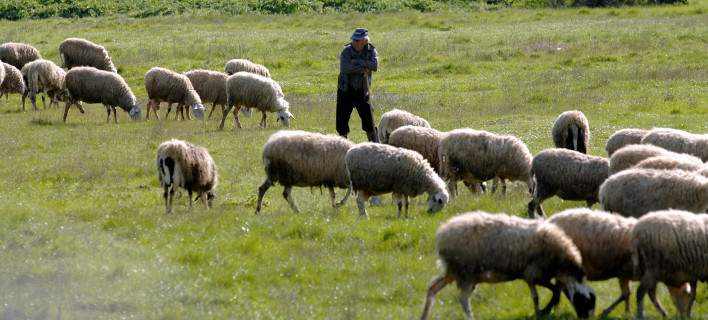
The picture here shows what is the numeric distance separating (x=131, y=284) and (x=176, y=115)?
55.6 feet

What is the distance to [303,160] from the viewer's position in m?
15.5

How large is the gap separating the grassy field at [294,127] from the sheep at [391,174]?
314 mm

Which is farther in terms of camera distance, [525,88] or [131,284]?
[525,88]

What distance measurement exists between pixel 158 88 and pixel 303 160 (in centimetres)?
1294

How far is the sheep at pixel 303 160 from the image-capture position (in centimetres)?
1546

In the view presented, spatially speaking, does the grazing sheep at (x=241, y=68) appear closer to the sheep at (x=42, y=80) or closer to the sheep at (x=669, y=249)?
the sheep at (x=42, y=80)

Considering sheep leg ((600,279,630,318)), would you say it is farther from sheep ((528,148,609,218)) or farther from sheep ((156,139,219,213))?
sheep ((156,139,219,213))

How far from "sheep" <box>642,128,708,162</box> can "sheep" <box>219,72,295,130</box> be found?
37.3 ft

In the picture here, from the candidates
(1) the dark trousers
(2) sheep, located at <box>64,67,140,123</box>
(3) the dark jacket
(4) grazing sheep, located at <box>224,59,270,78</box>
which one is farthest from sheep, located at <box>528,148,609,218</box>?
(4) grazing sheep, located at <box>224,59,270,78</box>

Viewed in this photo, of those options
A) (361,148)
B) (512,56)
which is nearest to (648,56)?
(512,56)

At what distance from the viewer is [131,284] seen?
38.4ft

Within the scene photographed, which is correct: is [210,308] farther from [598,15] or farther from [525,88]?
[598,15]

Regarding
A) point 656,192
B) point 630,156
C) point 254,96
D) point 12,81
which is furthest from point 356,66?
A: point 12,81

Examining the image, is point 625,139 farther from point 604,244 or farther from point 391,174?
point 604,244
